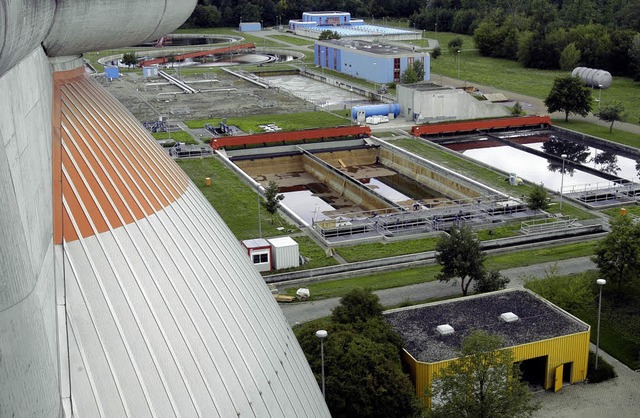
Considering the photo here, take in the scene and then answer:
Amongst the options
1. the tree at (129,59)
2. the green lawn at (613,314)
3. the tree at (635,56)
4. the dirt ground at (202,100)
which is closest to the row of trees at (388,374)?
the green lawn at (613,314)

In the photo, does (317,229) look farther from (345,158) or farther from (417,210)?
(345,158)

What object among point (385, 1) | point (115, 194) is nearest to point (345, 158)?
point (115, 194)

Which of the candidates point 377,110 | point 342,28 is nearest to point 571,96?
point 377,110

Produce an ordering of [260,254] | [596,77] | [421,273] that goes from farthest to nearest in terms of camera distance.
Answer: [596,77] → [260,254] → [421,273]

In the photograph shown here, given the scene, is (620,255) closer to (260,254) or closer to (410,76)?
(260,254)

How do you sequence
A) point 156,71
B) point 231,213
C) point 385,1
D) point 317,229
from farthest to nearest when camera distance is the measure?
point 385,1 < point 156,71 < point 231,213 < point 317,229

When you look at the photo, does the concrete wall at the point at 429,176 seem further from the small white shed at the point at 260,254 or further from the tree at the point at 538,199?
the small white shed at the point at 260,254

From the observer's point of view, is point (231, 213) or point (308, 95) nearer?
point (231, 213)

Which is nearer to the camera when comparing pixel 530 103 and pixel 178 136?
pixel 178 136
